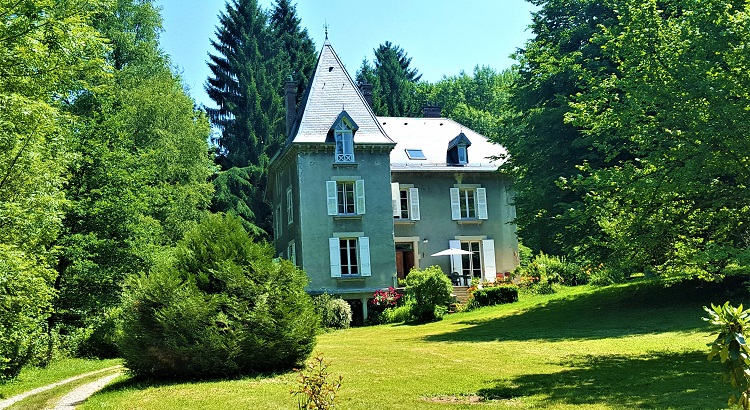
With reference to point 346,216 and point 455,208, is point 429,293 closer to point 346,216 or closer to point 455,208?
point 346,216

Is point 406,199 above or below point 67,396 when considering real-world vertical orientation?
above

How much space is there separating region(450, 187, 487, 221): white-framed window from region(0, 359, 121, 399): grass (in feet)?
57.5

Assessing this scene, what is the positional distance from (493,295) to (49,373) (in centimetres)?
1614

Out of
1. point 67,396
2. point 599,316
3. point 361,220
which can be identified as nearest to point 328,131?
point 361,220

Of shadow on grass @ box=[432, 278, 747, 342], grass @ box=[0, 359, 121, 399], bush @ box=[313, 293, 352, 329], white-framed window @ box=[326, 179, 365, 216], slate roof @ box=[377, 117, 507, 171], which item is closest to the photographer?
grass @ box=[0, 359, 121, 399]

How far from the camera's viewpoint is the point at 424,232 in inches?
1250

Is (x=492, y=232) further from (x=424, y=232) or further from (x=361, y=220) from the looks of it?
(x=361, y=220)

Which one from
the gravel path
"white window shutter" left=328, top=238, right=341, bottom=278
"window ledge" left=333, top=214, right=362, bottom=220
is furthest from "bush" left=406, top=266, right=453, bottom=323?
the gravel path

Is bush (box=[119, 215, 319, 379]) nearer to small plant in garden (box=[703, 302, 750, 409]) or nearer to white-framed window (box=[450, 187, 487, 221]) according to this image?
small plant in garden (box=[703, 302, 750, 409])

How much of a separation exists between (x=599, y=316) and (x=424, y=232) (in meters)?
12.1

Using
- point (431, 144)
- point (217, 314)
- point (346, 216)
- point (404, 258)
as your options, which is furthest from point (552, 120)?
point (217, 314)

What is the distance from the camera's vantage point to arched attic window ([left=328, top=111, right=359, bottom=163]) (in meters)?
28.2

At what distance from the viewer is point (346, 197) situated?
2870 centimetres

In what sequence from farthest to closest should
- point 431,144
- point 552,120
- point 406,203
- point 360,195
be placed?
point 431,144, point 406,203, point 360,195, point 552,120
